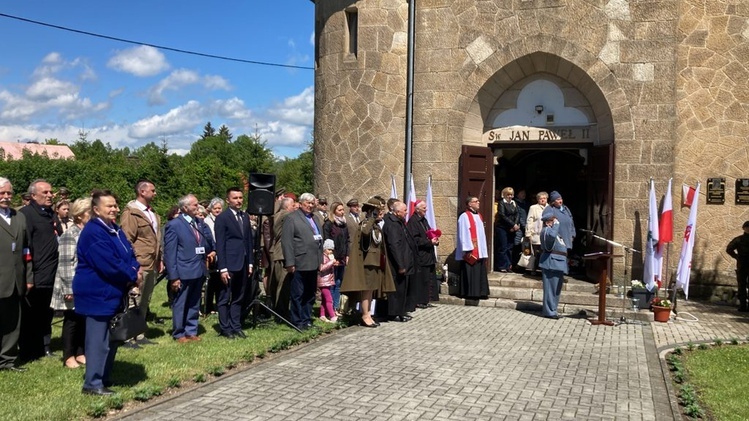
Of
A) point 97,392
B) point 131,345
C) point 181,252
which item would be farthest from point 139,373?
point 181,252

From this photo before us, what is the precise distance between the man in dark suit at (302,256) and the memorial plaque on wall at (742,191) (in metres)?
7.69

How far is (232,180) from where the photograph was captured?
33562 millimetres

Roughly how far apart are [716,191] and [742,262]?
134 centimetres

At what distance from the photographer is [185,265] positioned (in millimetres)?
8227

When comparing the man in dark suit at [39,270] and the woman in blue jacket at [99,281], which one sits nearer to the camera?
the woman in blue jacket at [99,281]

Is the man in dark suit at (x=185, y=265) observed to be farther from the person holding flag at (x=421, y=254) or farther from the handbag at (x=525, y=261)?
the handbag at (x=525, y=261)

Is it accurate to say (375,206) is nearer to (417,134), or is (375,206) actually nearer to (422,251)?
(422,251)

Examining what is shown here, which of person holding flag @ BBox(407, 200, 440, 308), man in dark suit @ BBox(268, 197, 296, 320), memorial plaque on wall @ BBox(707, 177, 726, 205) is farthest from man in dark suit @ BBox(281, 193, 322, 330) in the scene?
memorial plaque on wall @ BBox(707, 177, 726, 205)

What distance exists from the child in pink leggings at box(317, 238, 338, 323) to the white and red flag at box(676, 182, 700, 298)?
18.9 ft

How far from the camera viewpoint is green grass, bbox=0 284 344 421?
5.59 metres

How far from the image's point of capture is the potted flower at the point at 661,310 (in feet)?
35.7

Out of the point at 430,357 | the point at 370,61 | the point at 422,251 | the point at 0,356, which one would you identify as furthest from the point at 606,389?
the point at 370,61

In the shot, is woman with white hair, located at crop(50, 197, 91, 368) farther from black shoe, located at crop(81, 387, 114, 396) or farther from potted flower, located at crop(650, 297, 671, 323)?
potted flower, located at crop(650, 297, 671, 323)

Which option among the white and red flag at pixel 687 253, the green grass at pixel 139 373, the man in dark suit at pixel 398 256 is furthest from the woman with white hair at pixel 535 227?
the green grass at pixel 139 373
